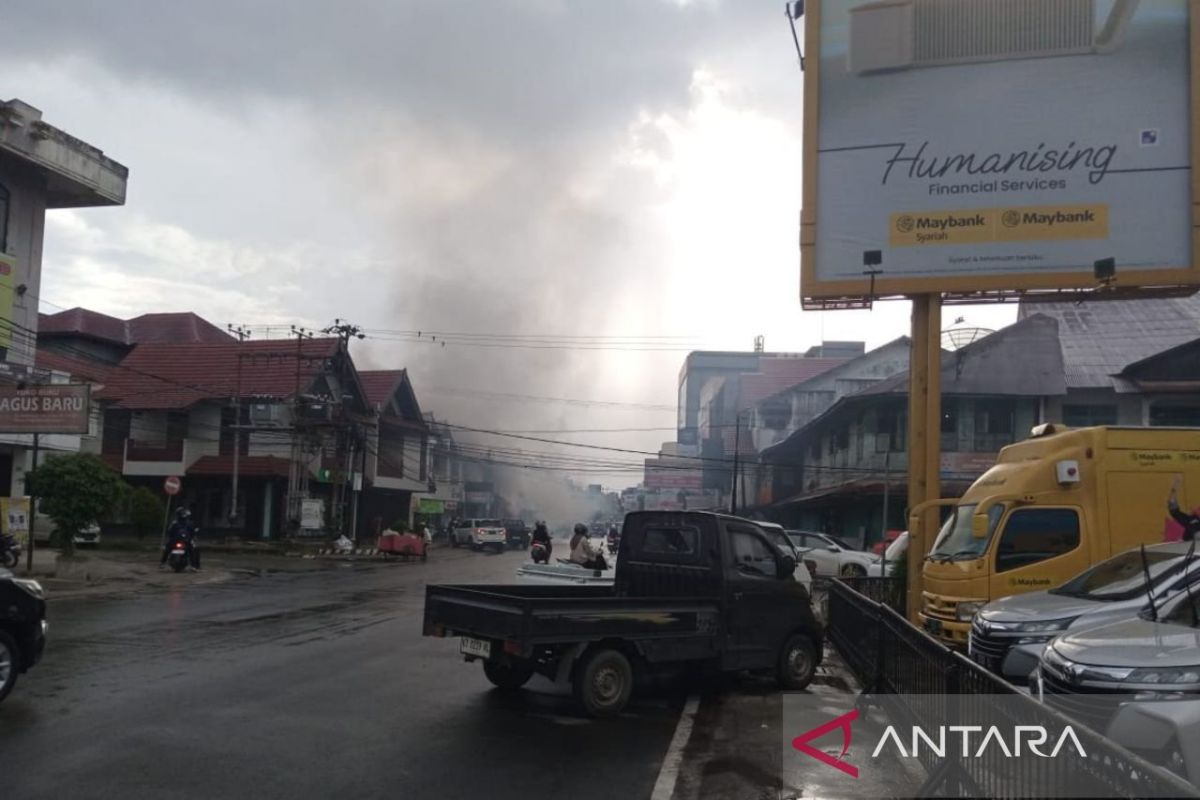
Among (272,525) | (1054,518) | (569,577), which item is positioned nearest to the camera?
(1054,518)

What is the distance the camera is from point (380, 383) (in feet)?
163

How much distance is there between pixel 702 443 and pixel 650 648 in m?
77.1

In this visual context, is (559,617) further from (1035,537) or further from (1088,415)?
(1088,415)

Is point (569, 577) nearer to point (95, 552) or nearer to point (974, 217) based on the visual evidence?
point (974, 217)

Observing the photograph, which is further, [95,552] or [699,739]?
[95,552]

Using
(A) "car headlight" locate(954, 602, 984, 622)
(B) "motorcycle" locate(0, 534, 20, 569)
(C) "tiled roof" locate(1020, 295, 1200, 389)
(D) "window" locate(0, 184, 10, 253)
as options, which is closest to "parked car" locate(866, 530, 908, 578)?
(A) "car headlight" locate(954, 602, 984, 622)

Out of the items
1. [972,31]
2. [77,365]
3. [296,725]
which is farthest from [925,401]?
[77,365]

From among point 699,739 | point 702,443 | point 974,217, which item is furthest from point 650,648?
point 702,443

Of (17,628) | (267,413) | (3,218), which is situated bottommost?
(17,628)

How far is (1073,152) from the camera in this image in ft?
49.2

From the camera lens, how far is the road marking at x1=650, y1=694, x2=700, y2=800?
6203 mm

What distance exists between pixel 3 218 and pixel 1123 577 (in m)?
26.4

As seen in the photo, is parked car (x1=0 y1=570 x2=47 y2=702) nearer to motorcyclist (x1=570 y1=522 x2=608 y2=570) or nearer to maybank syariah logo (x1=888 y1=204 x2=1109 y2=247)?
motorcyclist (x1=570 y1=522 x2=608 y2=570)

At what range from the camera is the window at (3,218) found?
25016 mm
